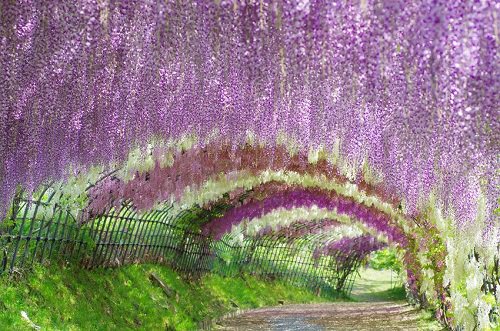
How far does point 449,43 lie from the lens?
3.87m

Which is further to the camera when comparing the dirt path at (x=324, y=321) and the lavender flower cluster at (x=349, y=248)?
the lavender flower cluster at (x=349, y=248)

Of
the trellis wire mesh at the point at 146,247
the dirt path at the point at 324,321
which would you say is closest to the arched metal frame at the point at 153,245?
the trellis wire mesh at the point at 146,247

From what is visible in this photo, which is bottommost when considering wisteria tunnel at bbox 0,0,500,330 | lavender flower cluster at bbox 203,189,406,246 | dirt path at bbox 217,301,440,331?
dirt path at bbox 217,301,440,331

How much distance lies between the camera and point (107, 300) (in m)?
13.8

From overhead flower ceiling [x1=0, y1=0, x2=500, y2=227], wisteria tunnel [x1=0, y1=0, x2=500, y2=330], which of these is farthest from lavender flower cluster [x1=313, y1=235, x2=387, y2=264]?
overhead flower ceiling [x1=0, y1=0, x2=500, y2=227]

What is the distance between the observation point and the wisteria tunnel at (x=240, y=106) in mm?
4305

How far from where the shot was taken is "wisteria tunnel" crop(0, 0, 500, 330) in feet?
14.1

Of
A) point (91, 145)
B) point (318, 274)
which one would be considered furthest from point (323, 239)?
point (91, 145)

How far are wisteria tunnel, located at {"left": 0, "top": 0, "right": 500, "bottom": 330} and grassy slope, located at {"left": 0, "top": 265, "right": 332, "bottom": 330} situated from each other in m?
0.33

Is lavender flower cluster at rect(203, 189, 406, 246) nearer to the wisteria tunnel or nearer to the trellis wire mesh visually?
the trellis wire mesh

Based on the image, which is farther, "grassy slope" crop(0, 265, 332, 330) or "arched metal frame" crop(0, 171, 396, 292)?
"arched metal frame" crop(0, 171, 396, 292)

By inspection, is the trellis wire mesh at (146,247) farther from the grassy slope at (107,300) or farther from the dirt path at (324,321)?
the dirt path at (324,321)

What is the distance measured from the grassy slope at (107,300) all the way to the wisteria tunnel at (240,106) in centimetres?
33

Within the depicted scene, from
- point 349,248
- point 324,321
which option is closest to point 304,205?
point 324,321
